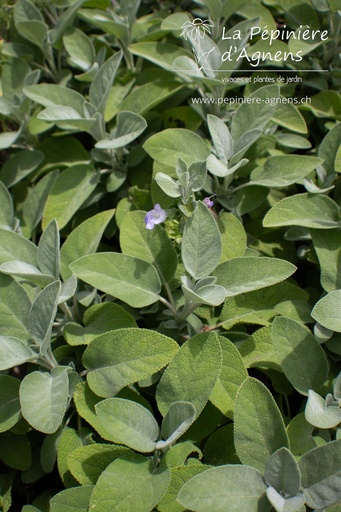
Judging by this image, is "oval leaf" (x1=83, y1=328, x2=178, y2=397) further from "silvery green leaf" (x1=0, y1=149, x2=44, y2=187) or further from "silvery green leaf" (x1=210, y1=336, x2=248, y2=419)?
"silvery green leaf" (x1=0, y1=149, x2=44, y2=187)

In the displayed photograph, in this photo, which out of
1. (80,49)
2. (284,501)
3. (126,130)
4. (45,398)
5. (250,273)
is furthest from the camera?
(80,49)

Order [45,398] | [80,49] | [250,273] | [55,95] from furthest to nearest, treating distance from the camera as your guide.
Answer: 1. [80,49]
2. [55,95]
3. [250,273]
4. [45,398]

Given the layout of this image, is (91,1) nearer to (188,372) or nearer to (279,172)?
(279,172)

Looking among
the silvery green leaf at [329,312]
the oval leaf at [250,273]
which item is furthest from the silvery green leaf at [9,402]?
the silvery green leaf at [329,312]

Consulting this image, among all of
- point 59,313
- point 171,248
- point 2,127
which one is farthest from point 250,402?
point 2,127

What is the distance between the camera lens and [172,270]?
160cm

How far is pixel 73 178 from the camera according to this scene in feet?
6.36

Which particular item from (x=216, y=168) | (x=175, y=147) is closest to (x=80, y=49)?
(x=175, y=147)

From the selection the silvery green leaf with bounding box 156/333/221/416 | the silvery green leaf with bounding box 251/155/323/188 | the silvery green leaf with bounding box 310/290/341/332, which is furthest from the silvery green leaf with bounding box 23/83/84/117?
the silvery green leaf with bounding box 310/290/341/332

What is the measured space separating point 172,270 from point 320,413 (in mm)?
661

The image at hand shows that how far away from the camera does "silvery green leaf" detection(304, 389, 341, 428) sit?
1.21m

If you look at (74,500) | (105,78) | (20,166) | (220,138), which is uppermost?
(105,78)

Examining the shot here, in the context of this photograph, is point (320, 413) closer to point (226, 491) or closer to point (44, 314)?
point (226, 491)

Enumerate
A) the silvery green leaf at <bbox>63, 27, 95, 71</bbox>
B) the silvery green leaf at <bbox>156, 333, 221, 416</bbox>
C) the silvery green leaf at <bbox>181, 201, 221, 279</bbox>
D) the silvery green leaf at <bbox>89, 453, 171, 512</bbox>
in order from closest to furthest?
the silvery green leaf at <bbox>89, 453, 171, 512</bbox>
the silvery green leaf at <bbox>156, 333, 221, 416</bbox>
the silvery green leaf at <bbox>181, 201, 221, 279</bbox>
the silvery green leaf at <bbox>63, 27, 95, 71</bbox>
